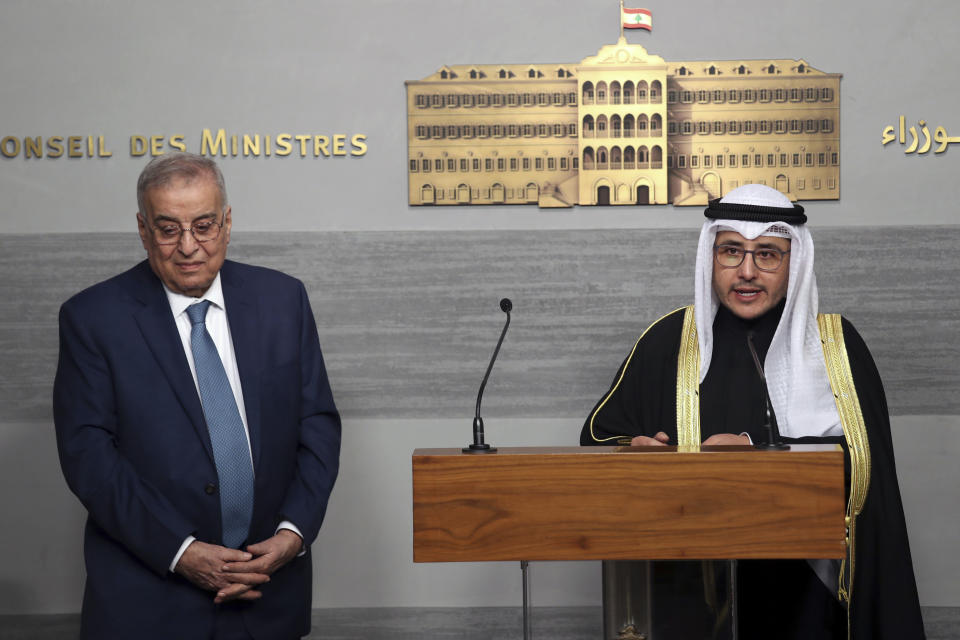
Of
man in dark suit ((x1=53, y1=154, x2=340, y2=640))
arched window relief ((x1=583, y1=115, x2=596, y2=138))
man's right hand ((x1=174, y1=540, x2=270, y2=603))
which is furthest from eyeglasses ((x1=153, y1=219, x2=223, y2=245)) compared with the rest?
arched window relief ((x1=583, y1=115, x2=596, y2=138))

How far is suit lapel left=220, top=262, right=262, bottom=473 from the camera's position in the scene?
2357 millimetres

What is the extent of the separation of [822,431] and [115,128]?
2.85m

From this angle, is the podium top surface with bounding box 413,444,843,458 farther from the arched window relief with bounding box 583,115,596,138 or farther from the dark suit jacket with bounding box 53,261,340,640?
the arched window relief with bounding box 583,115,596,138

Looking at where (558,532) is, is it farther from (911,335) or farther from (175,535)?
(911,335)

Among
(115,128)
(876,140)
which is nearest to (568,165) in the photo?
(876,140)

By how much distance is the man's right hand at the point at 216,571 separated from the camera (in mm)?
2236

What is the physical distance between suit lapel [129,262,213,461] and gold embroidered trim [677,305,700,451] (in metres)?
1.24

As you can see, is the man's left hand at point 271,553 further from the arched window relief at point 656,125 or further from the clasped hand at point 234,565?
the arched window relief at point 656,125

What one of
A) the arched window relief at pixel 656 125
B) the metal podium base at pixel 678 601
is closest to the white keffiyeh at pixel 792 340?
the metal podium base at pixel 678 601

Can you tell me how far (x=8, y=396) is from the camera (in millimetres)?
3996

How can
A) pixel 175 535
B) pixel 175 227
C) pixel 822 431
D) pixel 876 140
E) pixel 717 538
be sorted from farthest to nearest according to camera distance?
pixel 876 140 < pixel 822 431 < pixel 175 227 < pixel 175 535 < pixel 717 538

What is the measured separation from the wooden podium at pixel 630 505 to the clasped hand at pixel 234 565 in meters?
0.53

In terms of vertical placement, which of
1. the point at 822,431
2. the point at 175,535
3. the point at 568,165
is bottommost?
the point at 175,535

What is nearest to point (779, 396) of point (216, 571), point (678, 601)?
point (678, 601)
